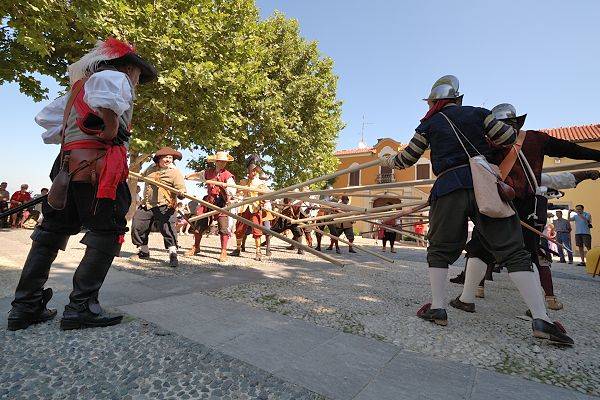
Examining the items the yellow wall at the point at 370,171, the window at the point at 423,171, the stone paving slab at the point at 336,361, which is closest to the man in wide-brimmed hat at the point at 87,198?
the stone paving slab at the point at 336,361

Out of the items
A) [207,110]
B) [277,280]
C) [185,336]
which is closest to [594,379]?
[185,336]

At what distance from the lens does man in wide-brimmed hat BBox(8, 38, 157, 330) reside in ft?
6.60

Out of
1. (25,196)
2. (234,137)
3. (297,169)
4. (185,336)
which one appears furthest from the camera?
(297,169)

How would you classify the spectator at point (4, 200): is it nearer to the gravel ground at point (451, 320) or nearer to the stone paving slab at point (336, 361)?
the gravel ground at point (451, 320)

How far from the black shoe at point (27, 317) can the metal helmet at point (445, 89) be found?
315 cm

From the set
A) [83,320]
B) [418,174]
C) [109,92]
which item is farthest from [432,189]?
[418,174]

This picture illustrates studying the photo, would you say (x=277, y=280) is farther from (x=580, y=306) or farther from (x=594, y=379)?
(x=580, y=306)

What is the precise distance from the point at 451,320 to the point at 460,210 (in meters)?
0.90

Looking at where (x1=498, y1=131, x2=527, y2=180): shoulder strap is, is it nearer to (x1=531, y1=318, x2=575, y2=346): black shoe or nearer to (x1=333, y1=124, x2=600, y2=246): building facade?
(x1=531, y1=318, x2=575, y2=346): black shoe

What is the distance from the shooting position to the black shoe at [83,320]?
2.04m

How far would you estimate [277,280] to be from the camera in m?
4.00

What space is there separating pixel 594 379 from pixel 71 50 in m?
12.3

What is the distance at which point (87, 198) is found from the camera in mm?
2102

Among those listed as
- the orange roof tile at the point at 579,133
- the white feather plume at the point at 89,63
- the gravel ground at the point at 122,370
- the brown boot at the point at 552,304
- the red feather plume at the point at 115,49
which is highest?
the orange roof tile at the point at 579,133
